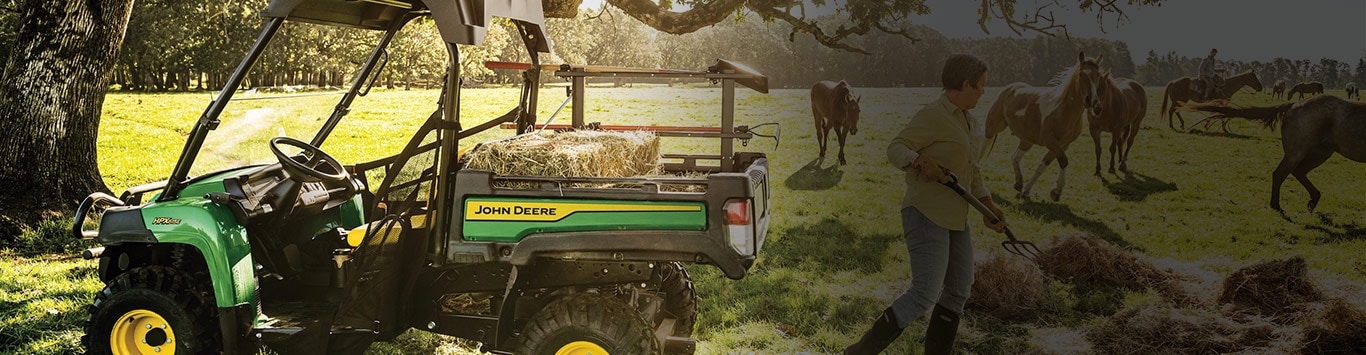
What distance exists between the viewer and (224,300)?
12.1 feet

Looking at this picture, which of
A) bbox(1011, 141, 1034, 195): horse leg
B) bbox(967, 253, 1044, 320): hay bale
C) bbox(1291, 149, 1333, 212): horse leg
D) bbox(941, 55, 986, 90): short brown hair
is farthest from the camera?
bbox(1011, 141, 1034, 195): horse leg

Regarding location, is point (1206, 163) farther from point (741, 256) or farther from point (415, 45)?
point (415, 45)

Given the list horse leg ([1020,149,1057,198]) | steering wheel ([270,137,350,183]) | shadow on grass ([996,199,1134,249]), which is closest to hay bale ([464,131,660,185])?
steering wheel ([270,137,350,183])

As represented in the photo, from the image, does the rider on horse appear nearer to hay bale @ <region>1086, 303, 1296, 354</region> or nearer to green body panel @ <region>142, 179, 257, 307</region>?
hay bale @ <region>1086, 303, 1296, 354</region>

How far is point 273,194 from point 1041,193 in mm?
6055

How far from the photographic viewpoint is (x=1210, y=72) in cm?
720

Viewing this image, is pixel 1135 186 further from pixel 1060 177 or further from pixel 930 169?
pixel 930 169

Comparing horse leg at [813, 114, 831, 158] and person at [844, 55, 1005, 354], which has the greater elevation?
person at [844, 55, 1005, 354]

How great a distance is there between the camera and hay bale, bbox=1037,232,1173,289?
6.32 m

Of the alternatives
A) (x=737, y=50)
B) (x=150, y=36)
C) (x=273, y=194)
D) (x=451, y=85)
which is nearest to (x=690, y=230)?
(x=451, y=85)

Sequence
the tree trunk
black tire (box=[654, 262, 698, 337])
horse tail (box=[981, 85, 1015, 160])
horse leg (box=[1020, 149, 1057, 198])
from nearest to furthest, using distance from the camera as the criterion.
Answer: black tire (box=[654, 262, 698, 337]) < the tree trunk < horse leg (box=[1020, 149, 1057, 198]) < horse tail (box=[981, 85, 1015, 160])

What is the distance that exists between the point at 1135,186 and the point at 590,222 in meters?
5.57

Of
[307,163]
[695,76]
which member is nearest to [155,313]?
[307,163]

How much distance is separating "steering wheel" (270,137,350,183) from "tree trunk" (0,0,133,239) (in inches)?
172
